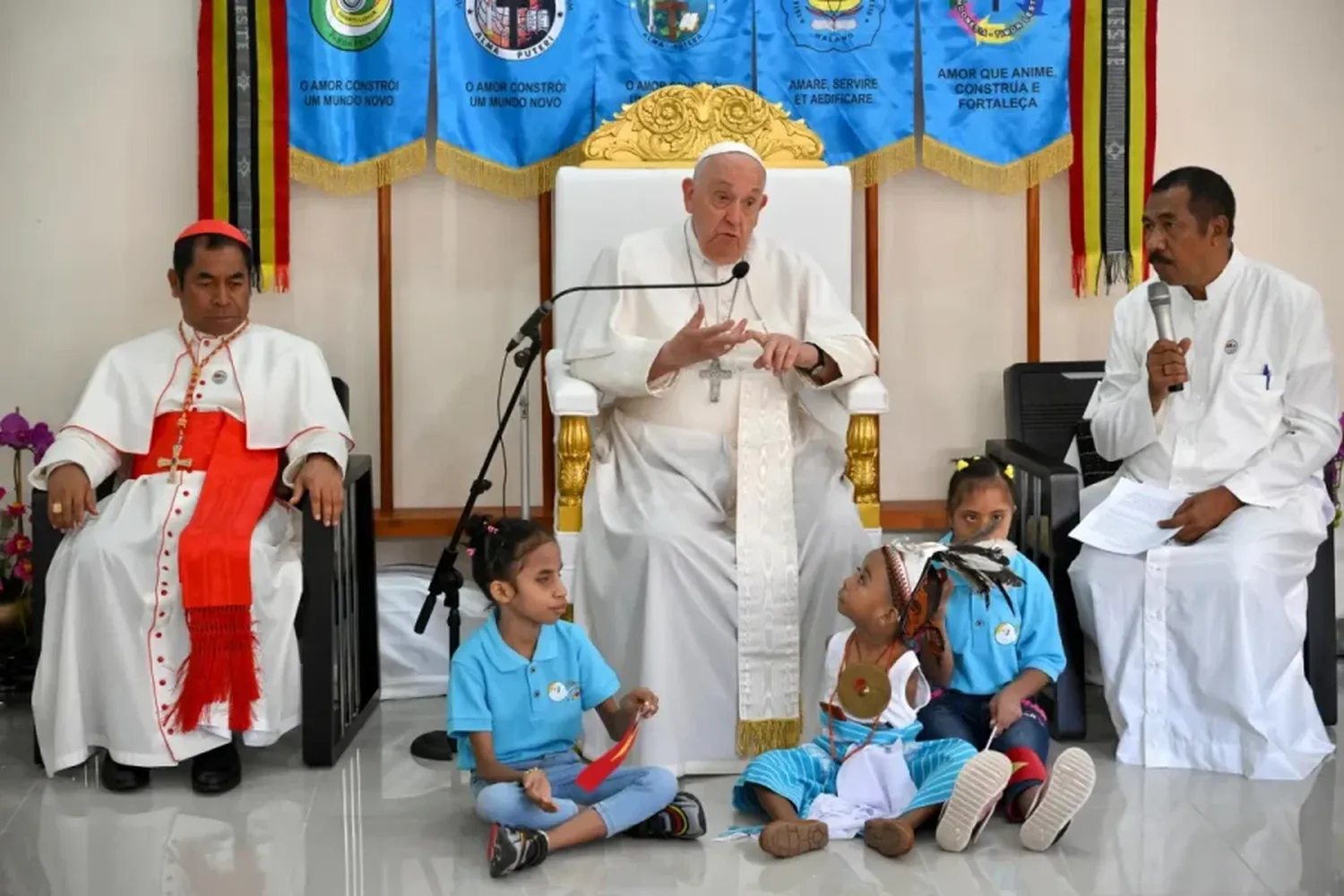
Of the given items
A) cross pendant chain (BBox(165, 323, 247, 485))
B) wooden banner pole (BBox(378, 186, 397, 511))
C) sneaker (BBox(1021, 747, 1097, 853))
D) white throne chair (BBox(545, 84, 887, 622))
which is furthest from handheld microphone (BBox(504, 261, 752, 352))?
sneaker (BBox(1021, 747, 1097, 853))

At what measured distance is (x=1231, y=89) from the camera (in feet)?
18.6

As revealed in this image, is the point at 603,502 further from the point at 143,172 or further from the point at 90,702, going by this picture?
the point at 143,172

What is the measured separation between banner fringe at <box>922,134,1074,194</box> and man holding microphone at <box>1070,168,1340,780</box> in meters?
1.06

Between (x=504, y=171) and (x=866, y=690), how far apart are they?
2556 millimetres

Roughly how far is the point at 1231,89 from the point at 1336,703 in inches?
87.1

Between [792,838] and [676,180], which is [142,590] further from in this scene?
[676,180]

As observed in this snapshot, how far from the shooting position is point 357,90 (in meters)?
5.48

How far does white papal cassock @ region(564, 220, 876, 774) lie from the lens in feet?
13.7

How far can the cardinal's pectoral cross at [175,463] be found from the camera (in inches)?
173

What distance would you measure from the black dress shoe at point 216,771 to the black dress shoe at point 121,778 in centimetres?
13

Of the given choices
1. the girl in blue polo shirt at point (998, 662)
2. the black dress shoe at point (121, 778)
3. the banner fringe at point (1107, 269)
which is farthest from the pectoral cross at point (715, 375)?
the black dress shoe at point (121, 778)

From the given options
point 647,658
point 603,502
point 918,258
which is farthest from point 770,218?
point 647,658

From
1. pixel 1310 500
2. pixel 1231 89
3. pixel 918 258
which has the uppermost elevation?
pixel 1231 89

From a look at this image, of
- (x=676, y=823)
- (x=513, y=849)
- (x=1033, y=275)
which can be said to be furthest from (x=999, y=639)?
(x=1033, y=275)
